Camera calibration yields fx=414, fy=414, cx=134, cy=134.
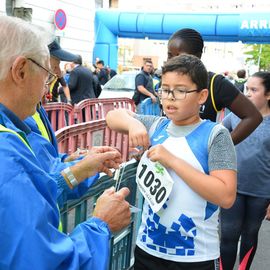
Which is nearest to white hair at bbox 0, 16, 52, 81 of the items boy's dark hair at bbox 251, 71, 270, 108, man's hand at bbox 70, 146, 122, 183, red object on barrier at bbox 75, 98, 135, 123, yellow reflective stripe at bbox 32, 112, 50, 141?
man's hand at bbox 70, 146, 122, 183

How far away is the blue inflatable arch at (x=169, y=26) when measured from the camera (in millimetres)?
19703

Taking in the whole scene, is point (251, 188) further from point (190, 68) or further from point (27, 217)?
point (27, 217)

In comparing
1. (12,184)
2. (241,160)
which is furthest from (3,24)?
(241,160)

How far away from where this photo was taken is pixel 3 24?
1379mm

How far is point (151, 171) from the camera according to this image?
2.04 metres

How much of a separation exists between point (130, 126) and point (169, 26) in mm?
19700

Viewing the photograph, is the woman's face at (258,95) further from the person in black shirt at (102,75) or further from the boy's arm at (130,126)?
the person in black shirt at (102,75)

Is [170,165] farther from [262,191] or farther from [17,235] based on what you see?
[262,191]

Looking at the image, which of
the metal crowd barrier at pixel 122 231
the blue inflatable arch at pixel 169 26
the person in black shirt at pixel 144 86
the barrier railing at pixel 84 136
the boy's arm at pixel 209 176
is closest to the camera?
the boy's arm at pixel 209 176

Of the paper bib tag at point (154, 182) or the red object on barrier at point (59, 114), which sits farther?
the red object on barrier at point (59, 114)

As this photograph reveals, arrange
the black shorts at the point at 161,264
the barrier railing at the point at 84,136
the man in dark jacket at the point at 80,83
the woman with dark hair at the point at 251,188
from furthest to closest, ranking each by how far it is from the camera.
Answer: the man in dark jacket at the point at 80,83 < the barrier railing at the point at 84,136 < the woman with dark hair at the point at 251,188 < the black shorts at the point at 161,264

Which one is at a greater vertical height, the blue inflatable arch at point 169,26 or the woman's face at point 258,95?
the blue inflatable arch at point 169,26

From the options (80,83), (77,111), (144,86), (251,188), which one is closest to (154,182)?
(251,188)

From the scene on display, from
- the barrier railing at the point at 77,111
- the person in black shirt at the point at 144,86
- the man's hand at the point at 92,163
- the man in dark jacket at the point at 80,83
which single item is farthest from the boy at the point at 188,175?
the person in black shirt at the point at 144,86
